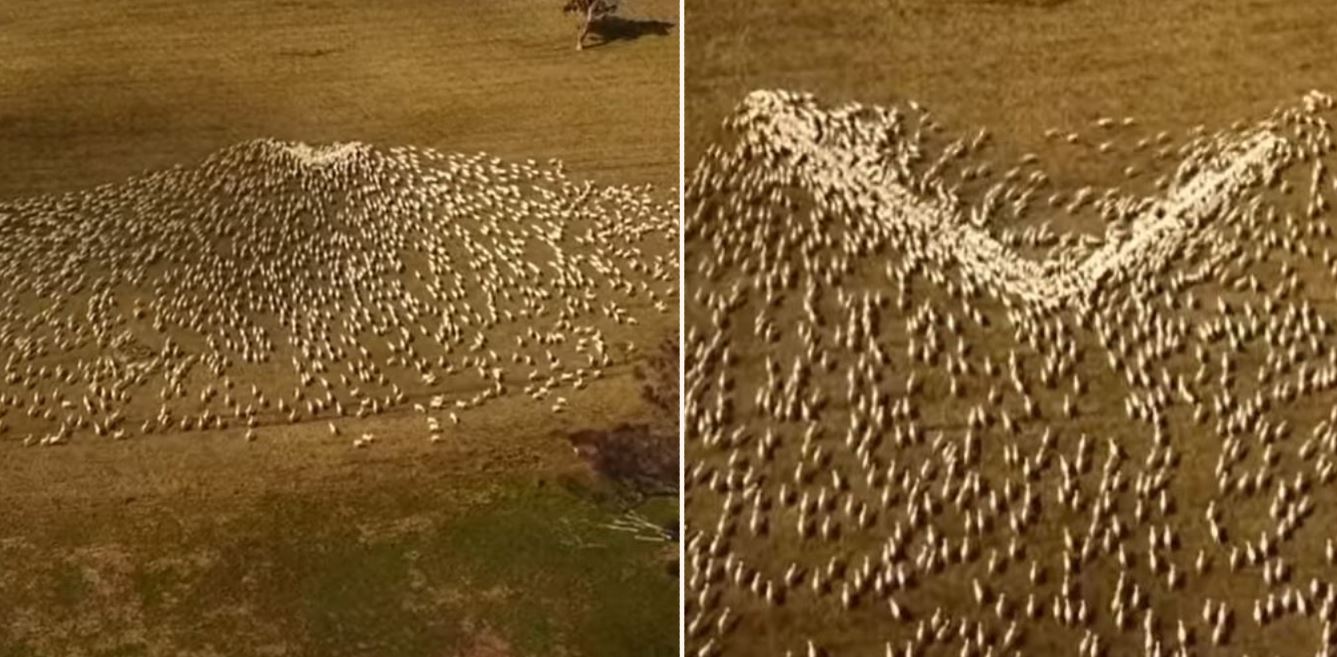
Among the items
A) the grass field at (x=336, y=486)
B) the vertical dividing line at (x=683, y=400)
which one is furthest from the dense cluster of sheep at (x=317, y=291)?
the vertical dividing line at (x=683, y=400)

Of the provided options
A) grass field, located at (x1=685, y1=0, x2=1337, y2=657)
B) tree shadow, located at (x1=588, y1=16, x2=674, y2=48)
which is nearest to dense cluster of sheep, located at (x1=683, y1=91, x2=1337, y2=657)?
grass field, located at (x1=685, y1=0, x2=1337, y2=657)

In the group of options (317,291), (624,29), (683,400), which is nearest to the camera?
(683,400)

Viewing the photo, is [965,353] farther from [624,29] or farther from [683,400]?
[624,29]

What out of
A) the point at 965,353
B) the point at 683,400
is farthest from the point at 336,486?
the point at 965,353

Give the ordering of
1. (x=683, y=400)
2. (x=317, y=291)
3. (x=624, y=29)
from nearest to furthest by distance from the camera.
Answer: (x=683, y=400), (x=317, y=291), (x=624, y=29)

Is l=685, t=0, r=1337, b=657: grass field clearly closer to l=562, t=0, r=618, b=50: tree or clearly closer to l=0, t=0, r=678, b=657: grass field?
l=0, t=0, r=678, b=657: grass field

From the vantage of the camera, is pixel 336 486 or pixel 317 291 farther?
pixel 317 291
